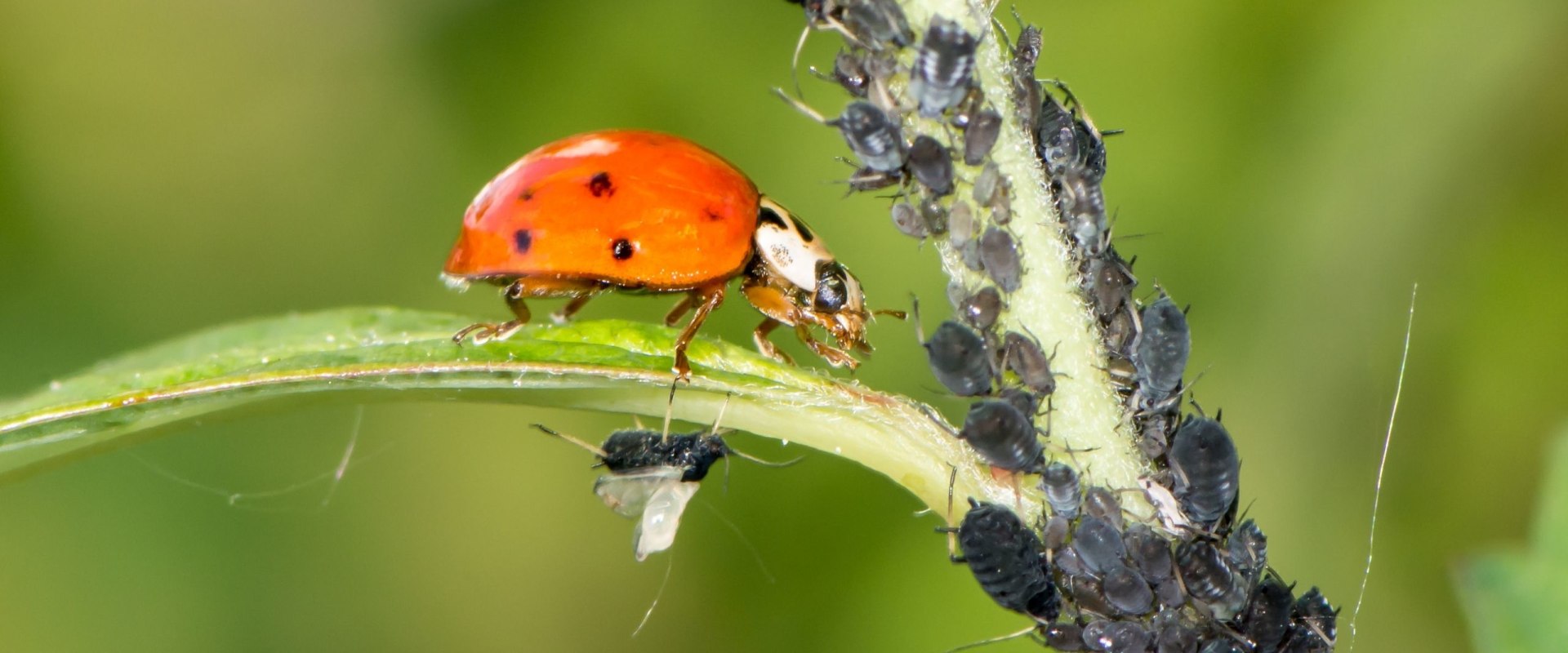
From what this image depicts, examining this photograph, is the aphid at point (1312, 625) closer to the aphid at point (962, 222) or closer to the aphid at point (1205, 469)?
the aphid at point (1205, 469)

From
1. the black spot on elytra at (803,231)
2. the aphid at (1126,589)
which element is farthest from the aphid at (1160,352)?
the black spot on elytra at (803,231)

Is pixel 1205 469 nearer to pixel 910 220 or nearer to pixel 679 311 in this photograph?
pixel 910 220

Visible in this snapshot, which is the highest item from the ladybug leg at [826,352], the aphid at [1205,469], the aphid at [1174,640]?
the aphid at [1205,469]

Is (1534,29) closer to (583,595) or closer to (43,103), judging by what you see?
(583,595)

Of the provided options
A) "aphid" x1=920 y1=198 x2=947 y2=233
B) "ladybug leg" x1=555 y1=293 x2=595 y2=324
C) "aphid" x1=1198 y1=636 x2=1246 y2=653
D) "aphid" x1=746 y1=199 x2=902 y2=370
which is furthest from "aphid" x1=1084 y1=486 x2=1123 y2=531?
"ladybug leg" x1=555 y1=293 x2=595 y2=324

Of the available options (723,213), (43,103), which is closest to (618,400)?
(723,213)

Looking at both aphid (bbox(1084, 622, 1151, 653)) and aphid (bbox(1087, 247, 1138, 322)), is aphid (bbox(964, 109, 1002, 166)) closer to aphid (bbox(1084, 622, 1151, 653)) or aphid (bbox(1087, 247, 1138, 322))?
aphid (bbox(1087, 247, 1138, 322))
